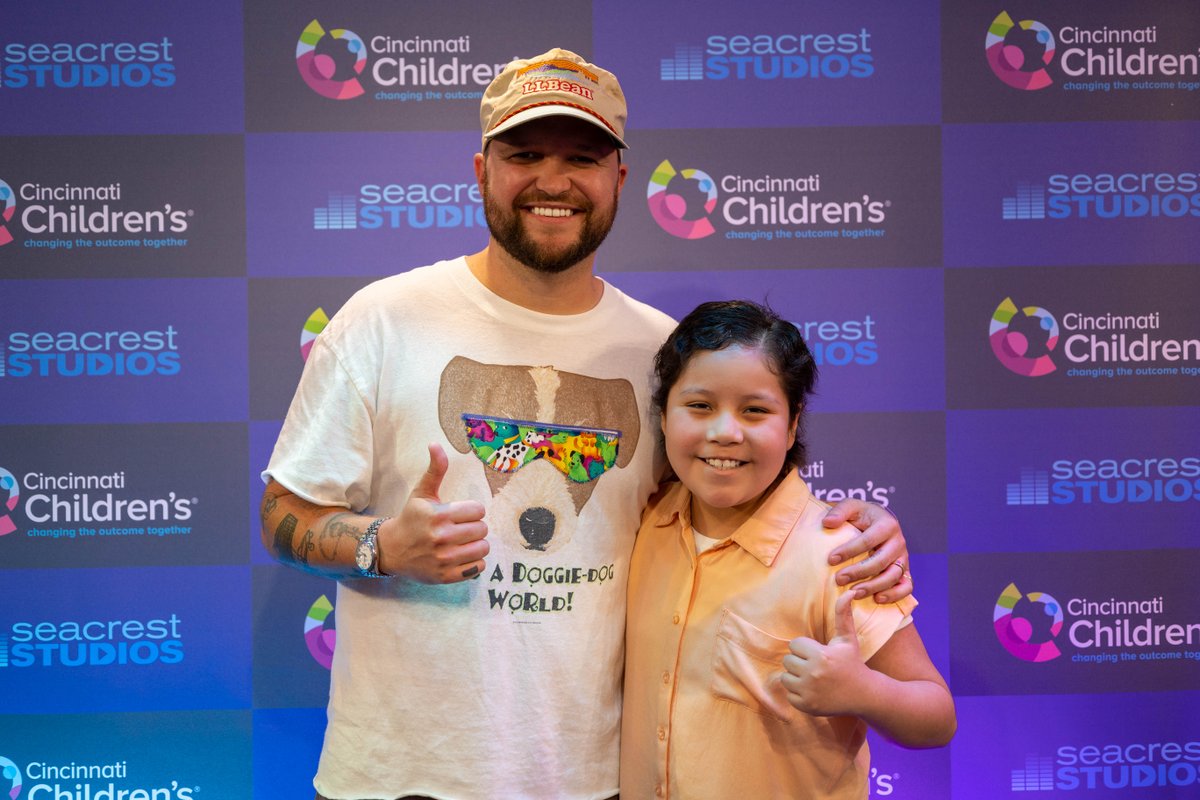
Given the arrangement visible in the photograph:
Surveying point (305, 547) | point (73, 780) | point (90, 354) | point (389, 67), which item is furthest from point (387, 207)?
point (73, 780)

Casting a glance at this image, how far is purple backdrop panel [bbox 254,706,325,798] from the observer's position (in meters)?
2.96

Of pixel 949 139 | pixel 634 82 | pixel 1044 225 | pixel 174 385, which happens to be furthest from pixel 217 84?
pixel 1044 225

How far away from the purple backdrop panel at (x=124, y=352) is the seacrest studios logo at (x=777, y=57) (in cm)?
157

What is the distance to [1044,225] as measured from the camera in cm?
305

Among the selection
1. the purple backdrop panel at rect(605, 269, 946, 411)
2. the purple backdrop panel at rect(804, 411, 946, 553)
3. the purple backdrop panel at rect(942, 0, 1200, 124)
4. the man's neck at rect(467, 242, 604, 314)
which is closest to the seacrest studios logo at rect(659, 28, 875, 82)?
the purple backdrop panel at rect(942, 0, 1200, 124)

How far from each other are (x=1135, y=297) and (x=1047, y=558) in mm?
884

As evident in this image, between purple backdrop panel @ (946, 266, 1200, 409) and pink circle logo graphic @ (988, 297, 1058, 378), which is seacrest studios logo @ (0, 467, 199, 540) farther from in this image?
pink circle logo graphic @ (988, 297, 1058, 378)

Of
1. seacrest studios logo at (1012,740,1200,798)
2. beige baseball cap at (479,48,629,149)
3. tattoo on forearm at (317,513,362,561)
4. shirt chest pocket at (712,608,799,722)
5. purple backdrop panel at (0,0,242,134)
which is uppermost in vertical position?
purple backdrop panel at (0,0,242,134)

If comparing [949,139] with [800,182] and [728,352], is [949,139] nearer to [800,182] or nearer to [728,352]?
[800,182]

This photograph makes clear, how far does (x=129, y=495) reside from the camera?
2.93 metres

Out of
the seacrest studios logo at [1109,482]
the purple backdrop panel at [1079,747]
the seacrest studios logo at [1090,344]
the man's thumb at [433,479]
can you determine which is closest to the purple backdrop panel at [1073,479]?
the seacrest studios logo at [1109,482]

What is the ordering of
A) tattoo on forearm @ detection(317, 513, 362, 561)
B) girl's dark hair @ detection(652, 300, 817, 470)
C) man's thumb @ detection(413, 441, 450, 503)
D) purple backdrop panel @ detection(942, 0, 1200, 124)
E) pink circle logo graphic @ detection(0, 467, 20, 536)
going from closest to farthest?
man's thumb @ detection(413, 441, 450, 503), tattoo on forearm @ detection(317, 513, 362, 561), girl's dark hair @ detection(652, 300, 817, 470), pink circle logo graphic @ detection(0, 467, 20, 536), purple backdrop panel @ detection(942, 0, 1200, 124)

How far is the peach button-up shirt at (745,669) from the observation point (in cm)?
173

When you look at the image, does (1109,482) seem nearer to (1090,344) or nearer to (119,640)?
(1090,344)
